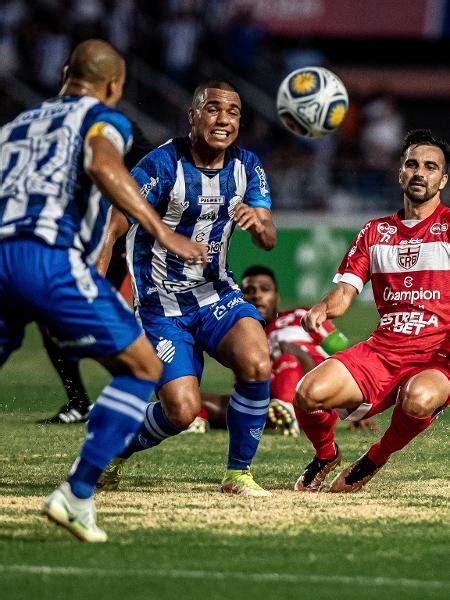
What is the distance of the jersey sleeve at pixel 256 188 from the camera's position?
7398 mm

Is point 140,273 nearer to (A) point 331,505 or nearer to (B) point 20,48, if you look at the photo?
(A) point 331,505

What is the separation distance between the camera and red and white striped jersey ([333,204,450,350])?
738 cm

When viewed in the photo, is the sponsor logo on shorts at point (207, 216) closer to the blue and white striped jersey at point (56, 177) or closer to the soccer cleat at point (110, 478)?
the soccer cleat at point (110, 478)

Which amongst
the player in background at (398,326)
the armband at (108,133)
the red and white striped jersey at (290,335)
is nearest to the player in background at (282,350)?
the red and white striped jersey at (290,335)

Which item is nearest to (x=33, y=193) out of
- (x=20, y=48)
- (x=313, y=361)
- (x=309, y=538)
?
(x=309, y=538)

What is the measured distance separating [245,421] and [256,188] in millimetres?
1347

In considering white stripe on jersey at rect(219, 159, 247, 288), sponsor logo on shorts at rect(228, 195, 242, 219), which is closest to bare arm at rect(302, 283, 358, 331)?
white stripe on jersey at rect(219, 159, 247, 288)

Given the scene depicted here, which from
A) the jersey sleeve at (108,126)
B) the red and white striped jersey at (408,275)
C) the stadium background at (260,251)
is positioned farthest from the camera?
the red and white striped jersey at (408,275)

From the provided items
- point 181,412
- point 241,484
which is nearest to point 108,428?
point 181,412

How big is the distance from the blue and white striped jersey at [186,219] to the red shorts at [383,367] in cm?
84

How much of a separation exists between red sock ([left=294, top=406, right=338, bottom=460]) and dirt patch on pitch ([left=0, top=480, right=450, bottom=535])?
1.17 ft

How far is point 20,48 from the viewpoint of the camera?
2355cm

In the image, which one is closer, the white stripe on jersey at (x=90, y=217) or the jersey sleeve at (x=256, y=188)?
the white stripe on jersey at (x=90, y=217)

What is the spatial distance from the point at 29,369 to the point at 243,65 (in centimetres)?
1201
